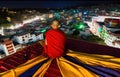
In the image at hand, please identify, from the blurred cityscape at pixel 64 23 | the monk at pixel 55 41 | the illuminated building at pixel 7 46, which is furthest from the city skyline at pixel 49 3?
the monk at pixel 55 41

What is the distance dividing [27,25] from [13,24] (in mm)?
338

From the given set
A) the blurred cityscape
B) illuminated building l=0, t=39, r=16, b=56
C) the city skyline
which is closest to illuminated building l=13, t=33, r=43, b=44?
the blurred cityscape

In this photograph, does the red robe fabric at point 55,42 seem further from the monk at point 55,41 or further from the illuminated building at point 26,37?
the illuminated building at point 26,37

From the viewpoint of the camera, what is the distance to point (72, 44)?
10.1 feet

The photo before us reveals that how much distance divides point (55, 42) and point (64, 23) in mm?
3281

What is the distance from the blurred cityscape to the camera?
15.6 ft

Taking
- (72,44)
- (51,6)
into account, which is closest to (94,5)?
(51,6)

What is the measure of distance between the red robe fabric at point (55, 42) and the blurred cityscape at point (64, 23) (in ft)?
7.60

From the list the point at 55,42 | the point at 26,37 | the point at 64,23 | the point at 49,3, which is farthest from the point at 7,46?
the point at 55,42

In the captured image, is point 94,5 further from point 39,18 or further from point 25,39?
point 25,39

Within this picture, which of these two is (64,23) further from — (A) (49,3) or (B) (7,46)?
(B) (7,46)

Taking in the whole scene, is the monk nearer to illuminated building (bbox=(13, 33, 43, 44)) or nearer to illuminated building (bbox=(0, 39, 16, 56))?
illuminated building (bbox=(0, 39, 16, 56))

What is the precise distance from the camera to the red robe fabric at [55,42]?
223cm

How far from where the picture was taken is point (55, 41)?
2230 mm
